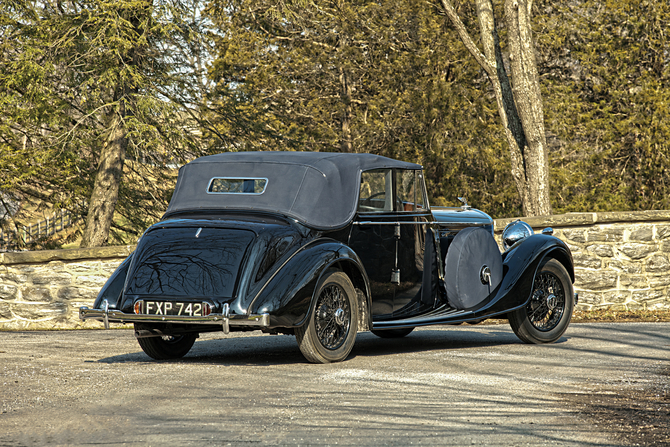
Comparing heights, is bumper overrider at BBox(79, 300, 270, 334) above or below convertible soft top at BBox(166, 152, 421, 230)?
below

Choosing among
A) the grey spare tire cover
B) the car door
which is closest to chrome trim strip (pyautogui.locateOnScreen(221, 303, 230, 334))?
the car door

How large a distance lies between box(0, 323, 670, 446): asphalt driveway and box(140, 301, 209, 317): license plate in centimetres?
47

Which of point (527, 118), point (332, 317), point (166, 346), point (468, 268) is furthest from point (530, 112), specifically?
point (166, 346)

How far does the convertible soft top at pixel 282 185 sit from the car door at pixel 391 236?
187 mm

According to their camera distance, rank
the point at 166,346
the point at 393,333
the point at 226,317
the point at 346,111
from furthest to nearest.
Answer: the point at 346,111 < the point at 393,333 < the point at 166,346 < the point at 226,317

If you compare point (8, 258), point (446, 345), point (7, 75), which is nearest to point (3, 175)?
point (7, 75)

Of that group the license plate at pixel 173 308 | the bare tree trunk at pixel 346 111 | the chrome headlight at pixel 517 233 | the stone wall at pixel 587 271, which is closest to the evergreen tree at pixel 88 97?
the stone wall at pixel 587 271

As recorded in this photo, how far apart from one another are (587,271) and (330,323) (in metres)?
6.92

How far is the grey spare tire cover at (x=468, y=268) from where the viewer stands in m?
7.89

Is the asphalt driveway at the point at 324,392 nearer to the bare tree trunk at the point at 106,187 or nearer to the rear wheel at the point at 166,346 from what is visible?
the rear wheel at the point at 166,346

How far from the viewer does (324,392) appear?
5.45 meters

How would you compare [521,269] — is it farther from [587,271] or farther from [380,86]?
[380,86]

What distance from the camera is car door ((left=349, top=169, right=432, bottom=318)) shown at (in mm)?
7492

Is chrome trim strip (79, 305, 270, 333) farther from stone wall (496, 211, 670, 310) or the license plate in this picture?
stone wall (496, 211, 670, 310)
